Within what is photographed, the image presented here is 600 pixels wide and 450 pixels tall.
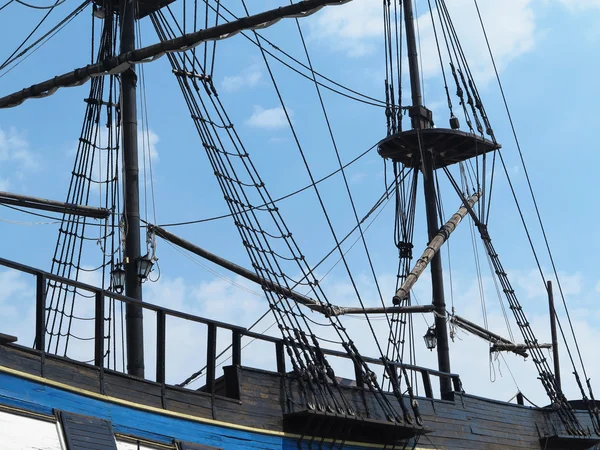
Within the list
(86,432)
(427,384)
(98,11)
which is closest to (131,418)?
(86,432)

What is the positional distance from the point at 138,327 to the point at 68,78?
489 cm

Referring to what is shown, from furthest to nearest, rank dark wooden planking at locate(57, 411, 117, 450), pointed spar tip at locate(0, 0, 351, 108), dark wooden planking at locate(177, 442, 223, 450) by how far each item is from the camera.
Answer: pointed spar tip at locate(0, 0, 351, 108) < dark wooden planking at locate(177, 442, 223, 450) < dark wooden planking at locate(57, 411, 117, 450)

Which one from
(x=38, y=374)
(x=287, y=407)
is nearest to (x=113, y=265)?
(x=287, y=407)

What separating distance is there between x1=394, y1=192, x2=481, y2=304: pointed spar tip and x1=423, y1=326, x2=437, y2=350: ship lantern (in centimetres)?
183

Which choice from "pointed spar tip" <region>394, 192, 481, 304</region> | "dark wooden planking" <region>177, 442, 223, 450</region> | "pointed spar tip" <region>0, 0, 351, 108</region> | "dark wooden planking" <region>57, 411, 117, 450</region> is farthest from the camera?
"pointed spar tip" <region>394, 192, 481, 304</region>

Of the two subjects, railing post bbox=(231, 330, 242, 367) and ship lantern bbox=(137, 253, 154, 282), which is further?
ship lantern bbox=(137, 253, 154, 282)

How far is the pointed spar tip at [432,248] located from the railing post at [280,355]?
343 inches

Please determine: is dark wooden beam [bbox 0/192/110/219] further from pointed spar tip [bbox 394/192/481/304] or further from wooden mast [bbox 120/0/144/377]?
pointed spar tip [bbox 394/192/481/304]

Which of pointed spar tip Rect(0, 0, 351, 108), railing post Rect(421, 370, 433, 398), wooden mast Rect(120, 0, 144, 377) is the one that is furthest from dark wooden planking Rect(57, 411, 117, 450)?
pointed spar tip Rect(0, 0, 351, 108)

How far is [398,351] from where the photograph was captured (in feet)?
86.7

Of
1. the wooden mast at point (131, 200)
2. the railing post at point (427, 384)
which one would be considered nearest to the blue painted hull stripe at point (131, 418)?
the wooden mast at point (131, 200)

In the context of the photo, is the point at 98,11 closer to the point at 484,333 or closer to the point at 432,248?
the point at 432,248

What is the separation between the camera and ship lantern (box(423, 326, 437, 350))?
26.5 meters

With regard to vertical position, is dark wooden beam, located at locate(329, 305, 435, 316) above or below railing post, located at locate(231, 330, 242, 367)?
above
